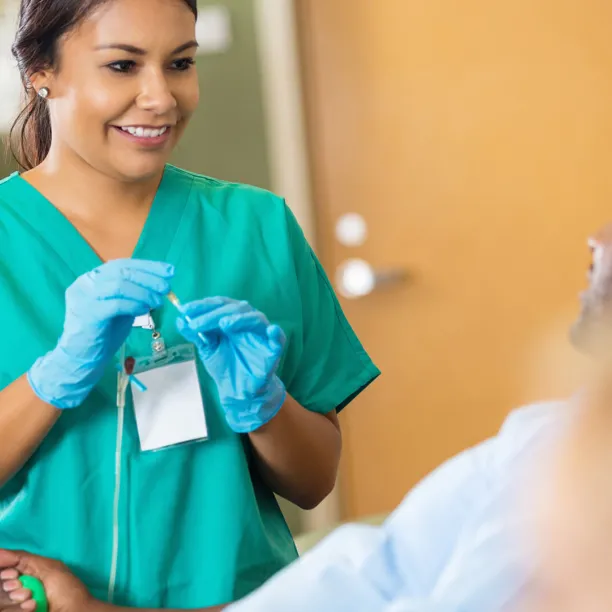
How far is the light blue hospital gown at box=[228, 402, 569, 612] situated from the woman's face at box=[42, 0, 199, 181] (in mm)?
556

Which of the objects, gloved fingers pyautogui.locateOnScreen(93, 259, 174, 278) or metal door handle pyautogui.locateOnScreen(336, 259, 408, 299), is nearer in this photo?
gloved fingers pyautogui.locateOnScreen(93, 259, 174, 278)

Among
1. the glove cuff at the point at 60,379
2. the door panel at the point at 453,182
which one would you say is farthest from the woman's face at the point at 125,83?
the door panel at the point at 453,182

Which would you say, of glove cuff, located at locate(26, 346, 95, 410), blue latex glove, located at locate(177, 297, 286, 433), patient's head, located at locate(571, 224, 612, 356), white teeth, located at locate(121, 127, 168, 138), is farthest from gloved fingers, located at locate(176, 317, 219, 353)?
patient's head, located at locate(571, 224, 612, 356)

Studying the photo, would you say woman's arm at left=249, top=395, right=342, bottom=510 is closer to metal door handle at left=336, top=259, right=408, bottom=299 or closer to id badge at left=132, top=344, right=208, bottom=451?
id badge at left=132, top=344, right=208, bottom=451

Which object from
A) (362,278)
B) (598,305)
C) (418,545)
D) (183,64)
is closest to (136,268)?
(183,64)

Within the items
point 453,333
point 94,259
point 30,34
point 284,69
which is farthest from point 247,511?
point 284,69

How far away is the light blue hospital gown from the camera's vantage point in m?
0.68

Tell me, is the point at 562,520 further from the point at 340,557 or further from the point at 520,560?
the point at 340,557

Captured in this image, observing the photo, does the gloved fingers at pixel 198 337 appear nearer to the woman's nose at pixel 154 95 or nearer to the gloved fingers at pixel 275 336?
the gloved fingers at pixel 275 336

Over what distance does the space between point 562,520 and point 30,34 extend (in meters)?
0.87

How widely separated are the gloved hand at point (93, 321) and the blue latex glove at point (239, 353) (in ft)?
0.16

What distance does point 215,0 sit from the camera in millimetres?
2295

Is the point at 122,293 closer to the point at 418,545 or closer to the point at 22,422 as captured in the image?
the point at 22,422

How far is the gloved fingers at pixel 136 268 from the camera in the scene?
1.06 metres
